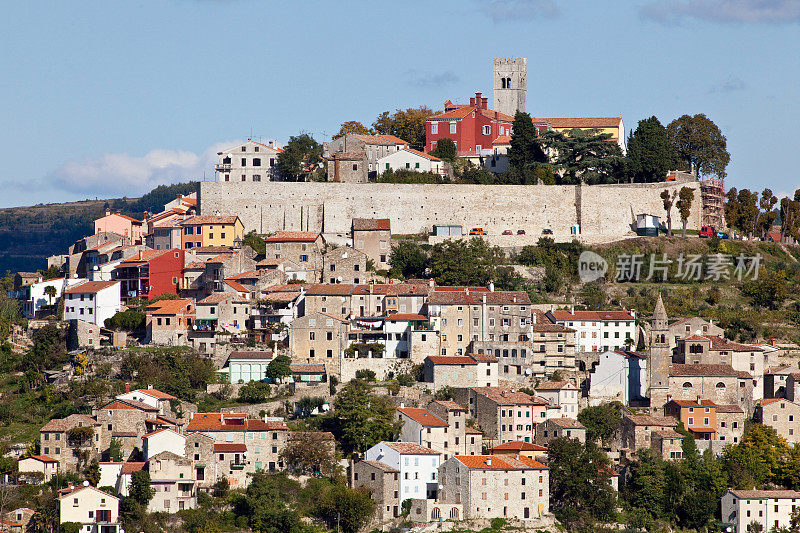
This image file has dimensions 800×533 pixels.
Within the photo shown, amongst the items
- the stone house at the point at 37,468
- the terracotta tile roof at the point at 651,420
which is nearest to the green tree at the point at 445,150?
the terracotta tile roof at the point at 651,420

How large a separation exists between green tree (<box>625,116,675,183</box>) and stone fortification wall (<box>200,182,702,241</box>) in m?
1.18

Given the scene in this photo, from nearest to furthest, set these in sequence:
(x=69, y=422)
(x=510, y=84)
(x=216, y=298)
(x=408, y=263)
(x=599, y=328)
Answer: (x=69, y=422)
(x=216, y=298)
(x=599, y=328)
(x=408, y=263)
(x=510, y=84)

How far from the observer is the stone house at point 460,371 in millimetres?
58438

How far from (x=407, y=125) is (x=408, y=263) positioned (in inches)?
900

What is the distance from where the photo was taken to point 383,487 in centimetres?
5194

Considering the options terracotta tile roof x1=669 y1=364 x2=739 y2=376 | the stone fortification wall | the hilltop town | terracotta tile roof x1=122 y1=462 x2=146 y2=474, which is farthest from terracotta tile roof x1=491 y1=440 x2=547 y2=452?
the stone fortification wall

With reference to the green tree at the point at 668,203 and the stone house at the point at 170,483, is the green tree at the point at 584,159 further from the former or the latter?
the stone house at the point at 170,483

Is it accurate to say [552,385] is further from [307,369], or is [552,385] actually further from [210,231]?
[210,231]

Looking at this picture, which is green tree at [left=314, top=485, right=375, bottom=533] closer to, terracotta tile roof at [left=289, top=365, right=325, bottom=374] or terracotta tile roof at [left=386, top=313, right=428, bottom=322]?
terracotta tile roof at [left=289, top=365, right=325, bottom=374]

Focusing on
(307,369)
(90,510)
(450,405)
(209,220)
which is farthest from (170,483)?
(209,220)

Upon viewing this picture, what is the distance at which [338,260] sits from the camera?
6819 cm

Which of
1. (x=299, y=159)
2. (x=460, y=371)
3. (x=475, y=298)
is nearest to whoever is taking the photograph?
(x=460, y=371)

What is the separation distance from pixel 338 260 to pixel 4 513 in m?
23.9

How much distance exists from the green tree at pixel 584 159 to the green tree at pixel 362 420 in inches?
1232
